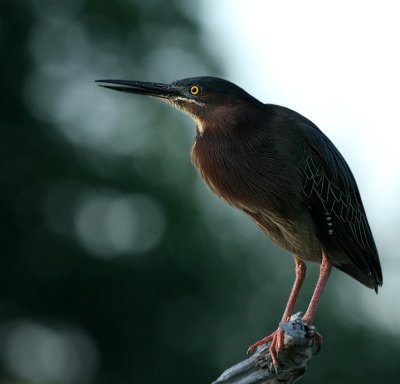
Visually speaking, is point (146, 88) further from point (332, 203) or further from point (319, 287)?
point (319, 287)

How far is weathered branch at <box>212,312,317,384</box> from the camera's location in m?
5.47

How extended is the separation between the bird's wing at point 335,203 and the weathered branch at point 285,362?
868mm

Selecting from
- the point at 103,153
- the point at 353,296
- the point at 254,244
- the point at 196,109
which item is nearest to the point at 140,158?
the point at 103,153

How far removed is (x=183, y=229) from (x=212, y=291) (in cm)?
163

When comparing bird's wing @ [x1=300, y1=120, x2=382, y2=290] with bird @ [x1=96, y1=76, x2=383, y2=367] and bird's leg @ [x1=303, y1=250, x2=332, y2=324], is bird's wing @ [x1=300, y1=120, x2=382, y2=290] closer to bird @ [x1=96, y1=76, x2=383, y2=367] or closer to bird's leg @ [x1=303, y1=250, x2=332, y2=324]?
bird @ [x1=96, y1=76, x2=383, y2=367]

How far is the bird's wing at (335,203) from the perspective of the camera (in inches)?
251

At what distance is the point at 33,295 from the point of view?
22.6 metres

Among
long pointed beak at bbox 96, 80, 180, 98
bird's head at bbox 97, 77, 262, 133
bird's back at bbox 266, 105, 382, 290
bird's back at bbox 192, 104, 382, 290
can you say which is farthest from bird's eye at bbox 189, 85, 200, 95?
bird's back at bbox 266, 105, 382, 290

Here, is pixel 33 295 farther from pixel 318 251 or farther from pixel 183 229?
pixel 318 251

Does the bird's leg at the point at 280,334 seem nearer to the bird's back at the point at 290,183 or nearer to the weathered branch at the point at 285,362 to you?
the weathered branch at the point at 285,362

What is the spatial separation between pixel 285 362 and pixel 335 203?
1366 mm

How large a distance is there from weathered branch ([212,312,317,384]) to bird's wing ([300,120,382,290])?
868 millimetres

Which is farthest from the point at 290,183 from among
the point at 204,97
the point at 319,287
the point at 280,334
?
the point at 280,334

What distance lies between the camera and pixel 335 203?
256 inches
